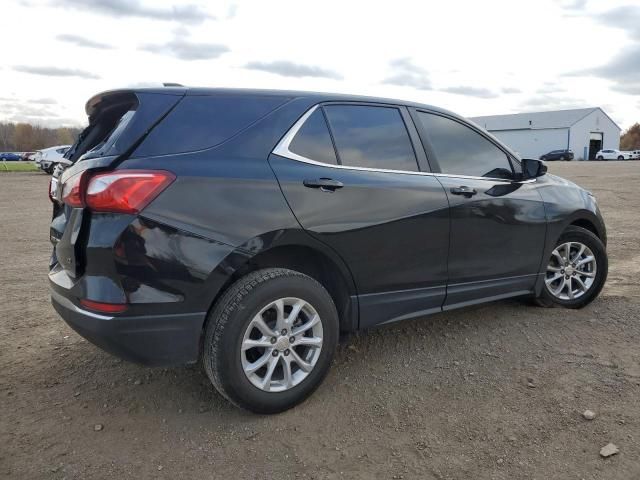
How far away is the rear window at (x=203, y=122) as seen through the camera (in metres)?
2.76

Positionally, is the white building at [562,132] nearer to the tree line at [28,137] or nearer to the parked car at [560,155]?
the parked car at [560,155]

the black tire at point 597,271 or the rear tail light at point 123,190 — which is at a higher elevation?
the rear tail light at point 123,190

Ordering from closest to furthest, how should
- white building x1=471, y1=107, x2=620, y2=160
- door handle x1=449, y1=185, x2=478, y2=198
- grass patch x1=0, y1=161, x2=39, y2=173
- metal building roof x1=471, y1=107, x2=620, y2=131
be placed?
door handle x1=449, y1=185, x2=478, y2=198 < grass patch x1=0, y1=161, x2=39, y2=173 < white building x1=471, y1=107, x2=620, y2=160 < metal building roof x1=471, y1=107, x2=620, y2=131

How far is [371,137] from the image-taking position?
348 centimetres

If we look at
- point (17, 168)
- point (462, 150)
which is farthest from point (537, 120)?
point (462, 150)

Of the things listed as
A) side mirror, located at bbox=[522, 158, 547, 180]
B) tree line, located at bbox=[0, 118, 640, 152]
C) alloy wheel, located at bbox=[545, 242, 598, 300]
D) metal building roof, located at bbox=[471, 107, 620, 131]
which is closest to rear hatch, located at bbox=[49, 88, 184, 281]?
side mirror, located at bbox=[522, 158, 547, 180]

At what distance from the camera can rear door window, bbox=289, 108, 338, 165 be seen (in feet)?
10.2

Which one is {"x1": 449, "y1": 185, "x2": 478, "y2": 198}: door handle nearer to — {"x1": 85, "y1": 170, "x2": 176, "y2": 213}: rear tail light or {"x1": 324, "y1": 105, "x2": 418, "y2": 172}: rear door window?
{"x1": 324, "y1": 105, "x2": 418, "y2": 172}: rear door window

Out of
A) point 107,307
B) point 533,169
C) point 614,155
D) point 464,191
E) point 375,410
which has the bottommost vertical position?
point 375,410

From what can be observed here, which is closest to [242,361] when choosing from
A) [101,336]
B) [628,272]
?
[101,336]

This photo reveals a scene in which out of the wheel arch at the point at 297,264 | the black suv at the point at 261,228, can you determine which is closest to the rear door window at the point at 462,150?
the black suv at the point at 261,228

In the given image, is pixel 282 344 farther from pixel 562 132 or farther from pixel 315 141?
pixel 562 132

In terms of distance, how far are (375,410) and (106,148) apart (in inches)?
81.9

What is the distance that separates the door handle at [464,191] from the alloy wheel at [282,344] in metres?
1.40
